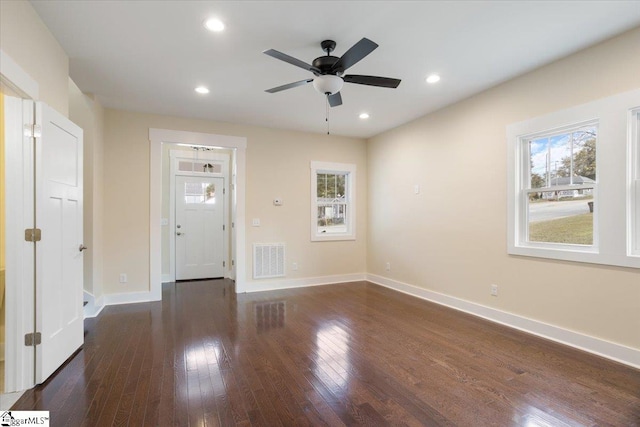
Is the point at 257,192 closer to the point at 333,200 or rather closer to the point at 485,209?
the point at 333,200

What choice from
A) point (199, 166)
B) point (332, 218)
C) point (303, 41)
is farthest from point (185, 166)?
point (303, 41)

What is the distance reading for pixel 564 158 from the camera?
3205 mm

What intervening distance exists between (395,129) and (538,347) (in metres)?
3.79

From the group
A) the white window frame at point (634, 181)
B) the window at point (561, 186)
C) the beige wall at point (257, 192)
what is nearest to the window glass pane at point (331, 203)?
the beige wall at point (257, 192)

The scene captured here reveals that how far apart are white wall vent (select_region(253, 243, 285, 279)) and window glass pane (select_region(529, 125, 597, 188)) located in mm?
3819

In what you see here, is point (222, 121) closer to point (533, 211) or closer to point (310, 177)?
point (310, 177)

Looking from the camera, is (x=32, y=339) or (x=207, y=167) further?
(x=207, y=167)

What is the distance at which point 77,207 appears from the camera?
2.95 metres

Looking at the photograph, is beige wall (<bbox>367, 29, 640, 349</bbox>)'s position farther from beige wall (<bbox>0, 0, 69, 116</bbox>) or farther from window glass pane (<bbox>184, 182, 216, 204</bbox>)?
beige wall (<bbox>0, 0, 69, 116</bbox>)

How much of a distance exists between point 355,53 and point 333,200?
389 centimetres

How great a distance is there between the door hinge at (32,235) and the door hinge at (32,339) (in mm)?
698

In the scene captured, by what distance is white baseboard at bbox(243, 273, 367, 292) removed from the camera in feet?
17.3

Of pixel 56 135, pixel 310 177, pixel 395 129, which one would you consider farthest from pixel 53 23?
pixel 395 129

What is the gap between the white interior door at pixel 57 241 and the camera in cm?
→ 234
